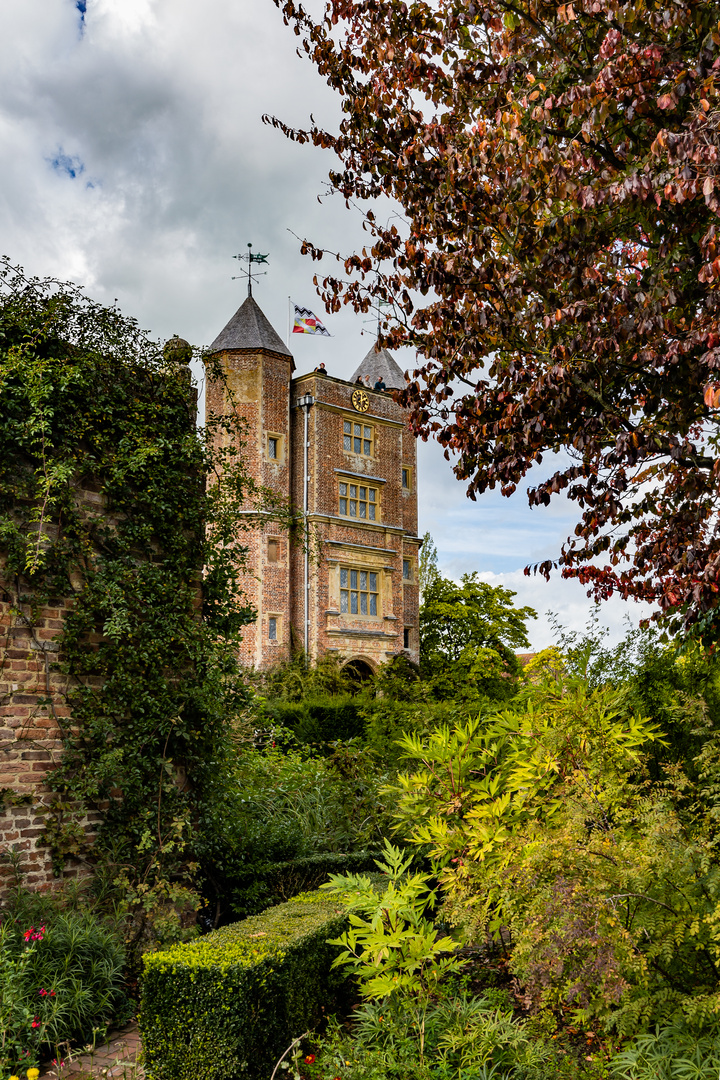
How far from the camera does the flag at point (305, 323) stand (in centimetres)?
2673

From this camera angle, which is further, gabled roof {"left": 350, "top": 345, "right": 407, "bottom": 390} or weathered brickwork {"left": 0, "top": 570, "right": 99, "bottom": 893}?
gabled roof {"left": 350, "top": 345, "right": 407, "bottom": 390}

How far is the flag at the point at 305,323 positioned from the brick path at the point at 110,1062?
23834mm

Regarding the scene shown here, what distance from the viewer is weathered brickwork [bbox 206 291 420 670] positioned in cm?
2472

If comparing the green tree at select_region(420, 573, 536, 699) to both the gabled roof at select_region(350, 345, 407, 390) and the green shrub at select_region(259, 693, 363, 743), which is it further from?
the green shrub at select_region(259, 693, 363, 743)

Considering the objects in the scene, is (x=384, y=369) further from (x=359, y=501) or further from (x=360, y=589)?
(x=360, y=589)

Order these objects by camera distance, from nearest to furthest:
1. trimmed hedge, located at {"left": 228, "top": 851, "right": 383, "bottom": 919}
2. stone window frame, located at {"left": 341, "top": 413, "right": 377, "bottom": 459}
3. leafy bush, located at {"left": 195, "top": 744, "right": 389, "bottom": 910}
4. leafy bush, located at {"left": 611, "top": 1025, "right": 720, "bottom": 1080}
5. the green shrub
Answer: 1. leafy bush, located at {"left": 611, "top": 1025, "right": 720, "bottom": 1080}
2. trimmed hedge, located at {"left": 228, "top": 851, "right": 383, "bottom": 919}
3. leafy bush, located at {"left": 195, "top": 744, "right": 389, "bottom": 910}
4. the green shrub
5. stone window frame, located at {"left": 341, "top": 413, "right": 377, "bottom": 459}

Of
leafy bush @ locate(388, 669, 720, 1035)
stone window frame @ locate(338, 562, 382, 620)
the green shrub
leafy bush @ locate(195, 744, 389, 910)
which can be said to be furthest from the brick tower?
leafy bush @ locate(388, 669, 720, 1035)

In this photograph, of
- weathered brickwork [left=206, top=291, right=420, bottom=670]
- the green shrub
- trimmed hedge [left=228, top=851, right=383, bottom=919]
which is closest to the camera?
trimmed hedge [left=228, top=851, right=383, bottom=919]

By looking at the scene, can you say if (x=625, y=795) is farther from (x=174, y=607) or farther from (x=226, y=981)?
(x=174, y=607)

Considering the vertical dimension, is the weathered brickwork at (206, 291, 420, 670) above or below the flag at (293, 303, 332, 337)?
below

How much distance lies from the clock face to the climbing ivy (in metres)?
20.4

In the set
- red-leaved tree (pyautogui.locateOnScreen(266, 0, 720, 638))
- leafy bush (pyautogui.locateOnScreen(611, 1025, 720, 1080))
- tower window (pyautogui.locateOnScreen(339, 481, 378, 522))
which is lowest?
leafy bush (pyautogui.locateOnScreen(611, 1025, 720, 1080))

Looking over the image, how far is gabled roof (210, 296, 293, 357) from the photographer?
25.8m

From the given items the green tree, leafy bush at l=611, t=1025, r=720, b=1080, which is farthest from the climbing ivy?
the green tree
